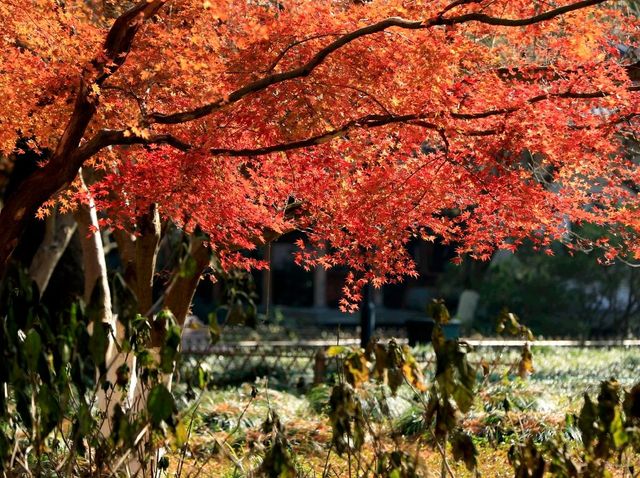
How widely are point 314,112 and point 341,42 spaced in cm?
78

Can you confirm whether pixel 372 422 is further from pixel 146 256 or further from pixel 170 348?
pixel 170 348

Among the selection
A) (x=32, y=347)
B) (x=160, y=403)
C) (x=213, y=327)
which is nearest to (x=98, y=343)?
(x=32, y=347)

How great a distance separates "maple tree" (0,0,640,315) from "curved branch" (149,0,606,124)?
0.02 m

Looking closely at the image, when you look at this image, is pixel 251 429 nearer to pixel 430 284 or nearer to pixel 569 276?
pixel 569 276

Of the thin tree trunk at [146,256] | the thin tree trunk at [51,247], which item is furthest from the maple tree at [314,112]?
the thin tree trunk at [51,247]

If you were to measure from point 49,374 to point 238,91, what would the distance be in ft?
9.60

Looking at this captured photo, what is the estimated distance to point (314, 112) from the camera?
7.86 m

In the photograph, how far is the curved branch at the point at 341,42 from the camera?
23.6 feet

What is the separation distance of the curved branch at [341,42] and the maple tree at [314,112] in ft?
0.05

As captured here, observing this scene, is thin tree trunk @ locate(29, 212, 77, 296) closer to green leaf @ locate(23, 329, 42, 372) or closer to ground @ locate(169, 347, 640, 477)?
ground @ locate(169, 347, 640, 477)

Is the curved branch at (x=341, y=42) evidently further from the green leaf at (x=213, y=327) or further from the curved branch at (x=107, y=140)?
the green leaf at (x=213, y=327)

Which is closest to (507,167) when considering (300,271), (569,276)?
(569,276)

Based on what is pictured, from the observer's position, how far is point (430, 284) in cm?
3816

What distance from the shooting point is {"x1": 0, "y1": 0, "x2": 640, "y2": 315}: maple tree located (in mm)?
7574
